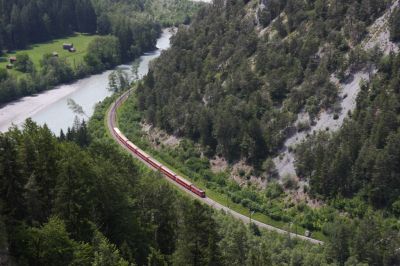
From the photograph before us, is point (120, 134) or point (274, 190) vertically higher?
point (274, 190)

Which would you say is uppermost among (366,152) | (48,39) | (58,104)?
(366,152)

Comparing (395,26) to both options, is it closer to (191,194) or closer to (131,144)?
(191,194)

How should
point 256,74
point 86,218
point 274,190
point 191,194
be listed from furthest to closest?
point 256,74, point 191,194, point 274,190, point 86,218

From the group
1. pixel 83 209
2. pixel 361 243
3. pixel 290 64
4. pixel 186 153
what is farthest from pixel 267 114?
pixel 83 209

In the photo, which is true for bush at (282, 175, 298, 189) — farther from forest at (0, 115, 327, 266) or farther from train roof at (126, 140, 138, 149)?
train roof at (126, 140, 138, 149)

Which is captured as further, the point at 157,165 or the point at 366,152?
the point at 157,165

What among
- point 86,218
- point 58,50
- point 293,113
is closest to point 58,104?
point 58,50

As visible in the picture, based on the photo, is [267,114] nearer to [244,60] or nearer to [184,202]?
[244,60]
